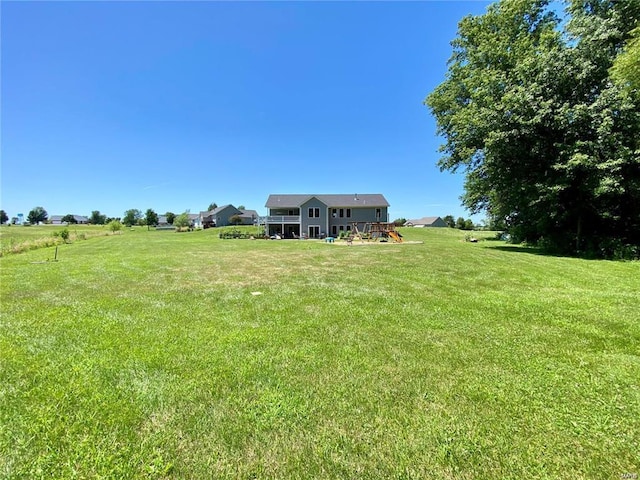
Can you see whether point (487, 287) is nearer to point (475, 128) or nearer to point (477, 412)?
point (477, 412)

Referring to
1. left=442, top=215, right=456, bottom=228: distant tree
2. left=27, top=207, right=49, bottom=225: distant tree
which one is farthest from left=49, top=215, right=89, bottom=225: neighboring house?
left=442, top=215, right=456, bottom=228: distant tree

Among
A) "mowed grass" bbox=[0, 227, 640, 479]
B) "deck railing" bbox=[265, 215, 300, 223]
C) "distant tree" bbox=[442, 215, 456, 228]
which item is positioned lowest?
"mowed grass" bbox=[0, 227, 640, 479]

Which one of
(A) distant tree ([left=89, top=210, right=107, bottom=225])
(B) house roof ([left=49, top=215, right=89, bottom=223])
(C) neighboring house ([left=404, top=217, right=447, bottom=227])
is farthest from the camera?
(B) house roof ([left=49, top=215, right=89, bottom=223])

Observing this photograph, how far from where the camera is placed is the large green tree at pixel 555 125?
541 inches

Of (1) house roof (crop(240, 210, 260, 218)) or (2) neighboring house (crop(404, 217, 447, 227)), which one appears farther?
(2) neighboring house (crop(404, 217, 447, 227))

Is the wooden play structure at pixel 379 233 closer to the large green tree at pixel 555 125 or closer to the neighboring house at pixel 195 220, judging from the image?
the large green tree at pixel 555 125

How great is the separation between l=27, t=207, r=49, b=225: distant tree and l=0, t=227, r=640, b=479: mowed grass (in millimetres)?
130436

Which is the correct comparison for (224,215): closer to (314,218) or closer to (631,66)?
(314,218)

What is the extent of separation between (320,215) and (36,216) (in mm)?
114818

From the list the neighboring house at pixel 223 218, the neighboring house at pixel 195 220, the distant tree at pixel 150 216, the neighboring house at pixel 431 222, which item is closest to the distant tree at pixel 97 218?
the neighboring house at pixel 195 220

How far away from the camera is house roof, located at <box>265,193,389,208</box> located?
39737 mm

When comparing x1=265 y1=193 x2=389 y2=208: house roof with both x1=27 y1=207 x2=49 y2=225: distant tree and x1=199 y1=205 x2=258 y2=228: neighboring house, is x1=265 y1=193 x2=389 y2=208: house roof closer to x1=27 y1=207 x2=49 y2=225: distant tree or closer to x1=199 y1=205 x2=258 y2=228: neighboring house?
x1=199 y1=205 x2=258 y2=228: neighboring house

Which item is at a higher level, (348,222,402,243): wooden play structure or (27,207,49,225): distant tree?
(27,207,49,225): distant tree

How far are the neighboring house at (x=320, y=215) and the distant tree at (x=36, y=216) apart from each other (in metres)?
108
